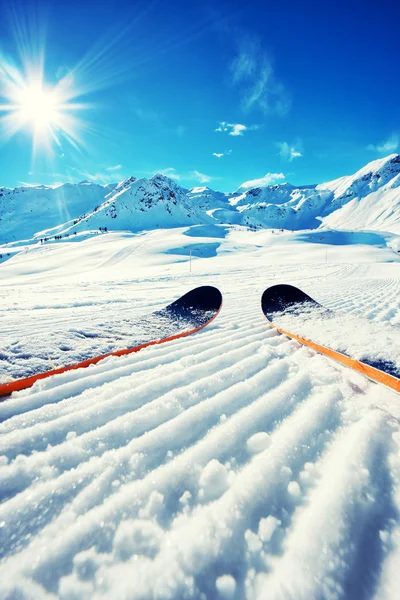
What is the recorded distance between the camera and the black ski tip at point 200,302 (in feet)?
18.7

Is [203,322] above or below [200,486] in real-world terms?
below

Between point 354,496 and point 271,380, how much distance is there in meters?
1.36

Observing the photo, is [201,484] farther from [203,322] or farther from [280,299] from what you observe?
[280,299]

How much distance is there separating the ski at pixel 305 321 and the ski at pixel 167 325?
119cm

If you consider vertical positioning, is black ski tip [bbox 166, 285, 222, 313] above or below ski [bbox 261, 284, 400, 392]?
above

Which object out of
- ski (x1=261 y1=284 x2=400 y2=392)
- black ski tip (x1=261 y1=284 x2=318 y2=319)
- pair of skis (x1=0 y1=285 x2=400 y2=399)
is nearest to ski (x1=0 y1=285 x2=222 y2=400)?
pair of skis (x1=0 y1=285 x2=400 y2=399)

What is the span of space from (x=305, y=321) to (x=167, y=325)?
2.44 m

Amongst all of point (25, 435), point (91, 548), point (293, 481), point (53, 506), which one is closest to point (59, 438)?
point (25, 435)

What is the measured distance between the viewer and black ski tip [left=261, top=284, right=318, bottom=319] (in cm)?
564

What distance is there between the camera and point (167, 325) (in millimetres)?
4730

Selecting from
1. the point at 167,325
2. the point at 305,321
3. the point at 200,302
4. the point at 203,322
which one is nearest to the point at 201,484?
the point at 167,325

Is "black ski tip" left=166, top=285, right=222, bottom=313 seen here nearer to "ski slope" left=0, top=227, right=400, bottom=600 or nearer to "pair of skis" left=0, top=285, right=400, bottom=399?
"pair of skis" left=0, top=285, right=400, bottom=399

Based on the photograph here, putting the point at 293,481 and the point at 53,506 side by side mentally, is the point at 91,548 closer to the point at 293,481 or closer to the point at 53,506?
the point at 53,506

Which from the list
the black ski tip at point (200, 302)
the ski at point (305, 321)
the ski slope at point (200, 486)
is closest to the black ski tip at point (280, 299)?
the ski at point (305, 321)
